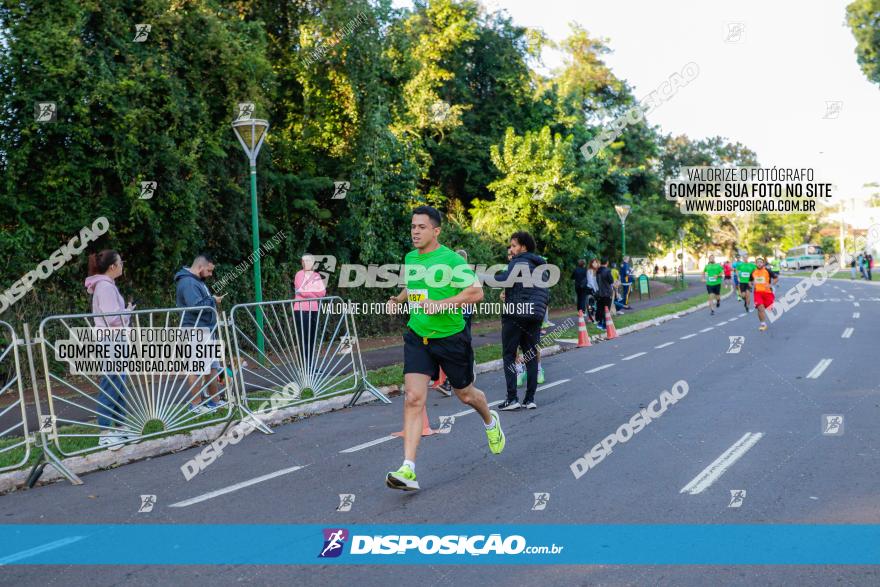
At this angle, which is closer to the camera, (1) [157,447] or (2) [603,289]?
(1) [157,447]

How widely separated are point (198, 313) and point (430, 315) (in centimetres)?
378

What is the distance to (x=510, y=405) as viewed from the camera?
924cm

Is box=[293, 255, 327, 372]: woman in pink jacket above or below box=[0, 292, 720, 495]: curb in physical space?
above

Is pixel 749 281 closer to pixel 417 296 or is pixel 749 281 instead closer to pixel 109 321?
pixel 417 296

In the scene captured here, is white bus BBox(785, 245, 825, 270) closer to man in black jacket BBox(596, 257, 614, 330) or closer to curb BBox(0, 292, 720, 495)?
man in black jacket BBox(596, 257, 614, 330)

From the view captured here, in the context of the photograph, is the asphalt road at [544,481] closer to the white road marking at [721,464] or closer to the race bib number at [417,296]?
the white road marking at [721,464]

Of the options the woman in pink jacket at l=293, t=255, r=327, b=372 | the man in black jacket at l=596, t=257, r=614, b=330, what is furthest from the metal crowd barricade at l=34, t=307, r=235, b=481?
the man in black jacket at l=596, t=257, r=614, b=330

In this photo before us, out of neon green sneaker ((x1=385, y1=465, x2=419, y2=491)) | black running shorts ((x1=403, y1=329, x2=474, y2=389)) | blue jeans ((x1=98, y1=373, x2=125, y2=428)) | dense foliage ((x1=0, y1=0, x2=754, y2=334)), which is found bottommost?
neon green sneaker ((x1=385, y1=465, x2=419, y2=491))

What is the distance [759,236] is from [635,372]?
86390 mm

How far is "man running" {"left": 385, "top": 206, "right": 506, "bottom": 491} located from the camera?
5.69m

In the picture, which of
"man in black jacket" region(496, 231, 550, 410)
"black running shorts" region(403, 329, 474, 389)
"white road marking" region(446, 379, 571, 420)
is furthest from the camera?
"white road marking" region(446, 379, 571, 420)

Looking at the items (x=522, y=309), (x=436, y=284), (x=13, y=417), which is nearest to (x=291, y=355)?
(x=522, y=309)

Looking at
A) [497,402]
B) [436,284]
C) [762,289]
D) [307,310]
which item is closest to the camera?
[436,284]

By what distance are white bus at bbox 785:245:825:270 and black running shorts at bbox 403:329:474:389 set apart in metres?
87.8
